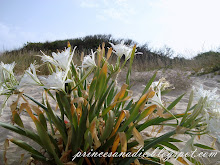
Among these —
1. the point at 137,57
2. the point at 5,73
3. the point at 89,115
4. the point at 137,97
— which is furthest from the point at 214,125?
the point at 137,57

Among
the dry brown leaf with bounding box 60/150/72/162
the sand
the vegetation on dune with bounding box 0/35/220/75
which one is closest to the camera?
the dry brown leaf with bounding box 60/150/72/162

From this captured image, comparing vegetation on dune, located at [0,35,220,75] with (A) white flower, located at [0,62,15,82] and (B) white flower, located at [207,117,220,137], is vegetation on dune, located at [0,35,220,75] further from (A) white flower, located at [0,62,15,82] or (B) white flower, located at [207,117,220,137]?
(B) white flower, located at [207,117,220,137]

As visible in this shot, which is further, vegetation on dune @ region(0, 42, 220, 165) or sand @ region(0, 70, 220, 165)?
sand @ region(0, 70, 220, 165)

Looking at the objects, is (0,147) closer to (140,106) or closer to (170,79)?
(140,106)

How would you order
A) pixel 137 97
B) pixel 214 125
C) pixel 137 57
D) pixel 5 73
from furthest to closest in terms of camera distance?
pixel 137 57 → pixel 137 97 → pixel 5 73 → pixel 214 125

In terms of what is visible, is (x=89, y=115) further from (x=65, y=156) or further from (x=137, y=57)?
(x=137, y=57)

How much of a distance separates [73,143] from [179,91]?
3.72 m

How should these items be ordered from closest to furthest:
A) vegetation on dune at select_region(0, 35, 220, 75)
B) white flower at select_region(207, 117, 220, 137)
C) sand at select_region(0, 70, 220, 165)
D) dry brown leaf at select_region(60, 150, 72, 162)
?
white flower at select_region(207, 117, 220, 137), dry brown leaf at select_region(60, 150, 72, 162), sand at select_region(0, 70, 220, 165), vegetation on dune at select_region(0, 35, 220, 75)

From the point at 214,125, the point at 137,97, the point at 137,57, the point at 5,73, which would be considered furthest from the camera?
the point at 137,57

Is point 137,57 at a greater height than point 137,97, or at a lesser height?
greater

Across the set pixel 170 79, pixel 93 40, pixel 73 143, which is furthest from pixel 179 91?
pixel 93 40

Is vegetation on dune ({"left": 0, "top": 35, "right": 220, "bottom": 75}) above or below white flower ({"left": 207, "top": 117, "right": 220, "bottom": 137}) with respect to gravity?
above

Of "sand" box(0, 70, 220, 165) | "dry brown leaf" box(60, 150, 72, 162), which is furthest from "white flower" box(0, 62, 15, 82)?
"sand" box(0, 70, 220, 165)

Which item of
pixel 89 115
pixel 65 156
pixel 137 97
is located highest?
pixel 89 115
